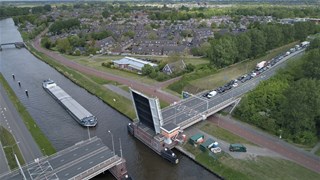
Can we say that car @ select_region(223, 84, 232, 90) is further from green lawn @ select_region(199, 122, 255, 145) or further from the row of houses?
the row of houses

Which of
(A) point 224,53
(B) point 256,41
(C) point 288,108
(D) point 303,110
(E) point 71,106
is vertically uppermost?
(B) point 256,41

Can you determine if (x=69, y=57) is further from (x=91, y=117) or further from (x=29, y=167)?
(x=29, y=167)

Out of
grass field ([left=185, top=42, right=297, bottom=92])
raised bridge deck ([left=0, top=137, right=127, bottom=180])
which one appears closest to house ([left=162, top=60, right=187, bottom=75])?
grass field ([left=185, top=42, right=297, bottom=92])

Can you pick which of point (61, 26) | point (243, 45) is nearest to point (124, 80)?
point (243, 45)

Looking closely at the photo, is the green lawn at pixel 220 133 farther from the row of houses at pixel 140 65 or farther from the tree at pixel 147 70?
the tree at pixel 147 70

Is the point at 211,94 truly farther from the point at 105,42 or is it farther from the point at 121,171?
the point at 105,42

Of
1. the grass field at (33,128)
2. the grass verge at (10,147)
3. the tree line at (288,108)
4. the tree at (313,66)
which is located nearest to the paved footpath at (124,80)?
the tree line at (288,108)

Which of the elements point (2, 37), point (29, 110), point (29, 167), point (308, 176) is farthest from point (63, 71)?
point (2, 37)
